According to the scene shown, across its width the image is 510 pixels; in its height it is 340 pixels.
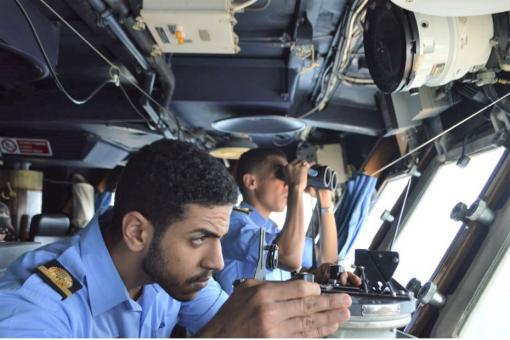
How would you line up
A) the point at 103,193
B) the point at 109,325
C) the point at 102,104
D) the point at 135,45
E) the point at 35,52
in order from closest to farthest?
1. the point at 109,325
2. the point at 35,52
3. the point at 135,45
4. the point at 102,104
5. the point at 103,193

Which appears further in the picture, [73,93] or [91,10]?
[73,93]

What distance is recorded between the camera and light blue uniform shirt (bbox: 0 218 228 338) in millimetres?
785

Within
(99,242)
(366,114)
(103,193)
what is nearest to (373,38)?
(99,242)

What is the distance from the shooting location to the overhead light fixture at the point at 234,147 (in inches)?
128

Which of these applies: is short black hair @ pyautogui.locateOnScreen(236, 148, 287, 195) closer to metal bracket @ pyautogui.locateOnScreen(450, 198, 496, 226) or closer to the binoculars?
the binoculars

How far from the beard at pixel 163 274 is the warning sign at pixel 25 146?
8.58 feet

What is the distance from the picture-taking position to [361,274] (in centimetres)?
102

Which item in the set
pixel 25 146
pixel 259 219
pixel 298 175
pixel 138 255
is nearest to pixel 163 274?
pixel 138 255

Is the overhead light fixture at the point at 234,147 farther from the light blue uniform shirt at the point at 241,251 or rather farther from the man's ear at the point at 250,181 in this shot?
the light blue uniform shirt at the point at 241,251

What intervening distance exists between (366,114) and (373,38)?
1.41m

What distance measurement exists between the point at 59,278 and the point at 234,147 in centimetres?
239

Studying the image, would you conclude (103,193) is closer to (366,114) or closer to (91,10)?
(366,114)

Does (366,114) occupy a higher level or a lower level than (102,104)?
higher

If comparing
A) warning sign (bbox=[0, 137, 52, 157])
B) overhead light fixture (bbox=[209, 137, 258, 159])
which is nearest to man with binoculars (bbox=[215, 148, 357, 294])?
overhead light fixture (bbox=[209, 137, 258, 159])
